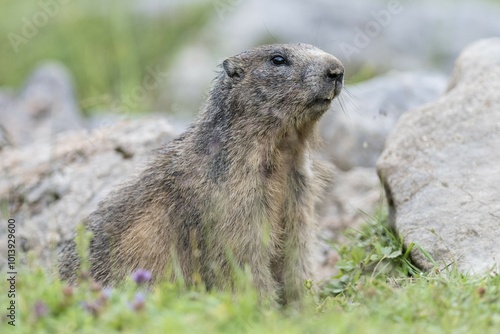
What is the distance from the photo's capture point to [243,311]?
4.41m

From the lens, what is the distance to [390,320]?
4.68 meters

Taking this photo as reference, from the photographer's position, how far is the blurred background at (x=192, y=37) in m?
15.1

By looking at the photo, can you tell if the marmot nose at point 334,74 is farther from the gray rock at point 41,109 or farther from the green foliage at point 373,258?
the gray rock at point 41,109

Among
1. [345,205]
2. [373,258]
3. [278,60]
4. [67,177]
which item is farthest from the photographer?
[345,205]

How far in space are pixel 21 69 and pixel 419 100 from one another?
963 centimetres

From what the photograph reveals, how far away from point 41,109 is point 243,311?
886cm

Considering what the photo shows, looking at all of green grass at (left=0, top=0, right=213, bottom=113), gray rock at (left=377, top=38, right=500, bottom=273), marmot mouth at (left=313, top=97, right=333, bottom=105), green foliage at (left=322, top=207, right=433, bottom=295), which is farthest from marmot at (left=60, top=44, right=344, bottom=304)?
green grass at (left=0, top=0, right=213, bottom=113)

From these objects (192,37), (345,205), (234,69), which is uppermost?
(192,37)

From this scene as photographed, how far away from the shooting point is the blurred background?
1512 centimetres

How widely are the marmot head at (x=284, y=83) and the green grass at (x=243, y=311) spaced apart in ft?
5.26

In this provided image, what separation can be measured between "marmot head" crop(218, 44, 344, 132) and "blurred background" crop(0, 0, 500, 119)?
21.9 ft

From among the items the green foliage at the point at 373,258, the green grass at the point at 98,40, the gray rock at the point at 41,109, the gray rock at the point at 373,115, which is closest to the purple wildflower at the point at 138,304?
the green foliage at the point at 373,258

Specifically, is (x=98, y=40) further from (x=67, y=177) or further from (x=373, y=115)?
(x=67, y=177)

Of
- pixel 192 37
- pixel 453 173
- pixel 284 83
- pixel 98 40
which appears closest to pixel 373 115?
pixel 453 173
